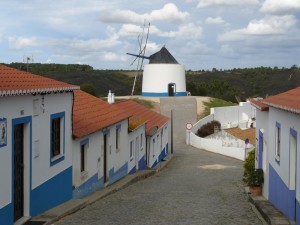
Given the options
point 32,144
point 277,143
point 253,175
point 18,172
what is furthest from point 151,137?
point 18,172

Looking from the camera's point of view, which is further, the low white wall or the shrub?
the shrub

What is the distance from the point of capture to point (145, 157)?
90.0 ft

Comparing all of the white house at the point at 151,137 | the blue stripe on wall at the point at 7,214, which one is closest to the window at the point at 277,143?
the blue stripe on wall at the point at 7,214

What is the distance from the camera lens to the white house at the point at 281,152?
10.0 m

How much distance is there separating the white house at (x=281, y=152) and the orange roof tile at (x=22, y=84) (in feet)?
17.1

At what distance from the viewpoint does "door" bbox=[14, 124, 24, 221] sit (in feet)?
32.4

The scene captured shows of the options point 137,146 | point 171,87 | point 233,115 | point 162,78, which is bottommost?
point 137,146

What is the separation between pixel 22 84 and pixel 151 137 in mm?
18827

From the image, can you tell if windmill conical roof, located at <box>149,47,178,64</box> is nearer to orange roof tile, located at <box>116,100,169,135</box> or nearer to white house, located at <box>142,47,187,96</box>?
white house, located at <box>142,47,187,96</box>

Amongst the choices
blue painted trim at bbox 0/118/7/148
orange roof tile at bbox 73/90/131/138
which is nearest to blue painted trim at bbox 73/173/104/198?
orange roof tile at bbox 73/90/131/138

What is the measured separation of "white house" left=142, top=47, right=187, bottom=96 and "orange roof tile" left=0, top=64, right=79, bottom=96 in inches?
1995

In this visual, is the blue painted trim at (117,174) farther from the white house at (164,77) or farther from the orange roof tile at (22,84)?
the white house at (164,77)

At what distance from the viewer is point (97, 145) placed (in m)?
16.3

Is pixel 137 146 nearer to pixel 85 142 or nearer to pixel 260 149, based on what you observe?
pixel 260 149
